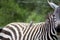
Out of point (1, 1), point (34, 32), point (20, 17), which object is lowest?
point (34, 32)

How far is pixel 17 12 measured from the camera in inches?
104

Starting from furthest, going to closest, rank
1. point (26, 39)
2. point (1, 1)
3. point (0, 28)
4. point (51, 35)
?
point (1, 1), point (0, 28), point (26, 39), point (51, 35)

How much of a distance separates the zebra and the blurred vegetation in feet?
0.68

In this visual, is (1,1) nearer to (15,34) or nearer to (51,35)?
(15,34)

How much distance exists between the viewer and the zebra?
2.02 metres

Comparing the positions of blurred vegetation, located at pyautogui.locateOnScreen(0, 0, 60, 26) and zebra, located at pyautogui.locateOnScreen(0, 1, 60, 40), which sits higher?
blurred vegetation, located at pyautogui.locateOnScreen(0, 0, 60, 26)

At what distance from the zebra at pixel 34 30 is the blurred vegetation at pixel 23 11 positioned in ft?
0.68

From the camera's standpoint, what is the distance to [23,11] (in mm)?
2633

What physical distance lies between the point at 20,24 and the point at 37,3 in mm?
419

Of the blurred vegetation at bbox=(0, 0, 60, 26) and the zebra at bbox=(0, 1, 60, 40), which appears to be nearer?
the zebra at bbox=(0, 1, 60, 40)

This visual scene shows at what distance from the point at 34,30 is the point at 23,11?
510 mm

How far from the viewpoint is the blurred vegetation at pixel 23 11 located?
257 centimetres

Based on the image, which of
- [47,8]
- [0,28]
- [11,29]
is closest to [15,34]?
[11,29]

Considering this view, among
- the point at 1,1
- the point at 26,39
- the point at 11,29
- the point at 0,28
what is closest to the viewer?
the point at 26,39
